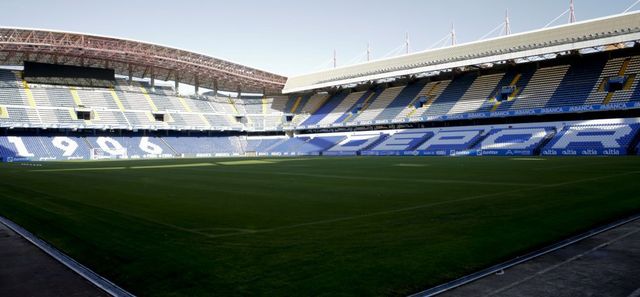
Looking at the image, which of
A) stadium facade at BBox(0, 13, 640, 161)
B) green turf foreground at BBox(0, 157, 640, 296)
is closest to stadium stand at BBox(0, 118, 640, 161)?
stadium facade at BBox(0, 13, 640, 161)

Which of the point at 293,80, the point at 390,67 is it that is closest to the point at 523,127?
the point at 390,67

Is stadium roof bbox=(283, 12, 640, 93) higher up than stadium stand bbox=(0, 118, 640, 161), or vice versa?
stadium roof bbox=(283, 12, 640, 93)

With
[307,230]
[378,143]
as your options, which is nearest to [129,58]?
[378,143]

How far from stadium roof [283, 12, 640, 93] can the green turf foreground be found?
33.8m

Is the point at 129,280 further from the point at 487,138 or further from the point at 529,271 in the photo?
the point at 487,138

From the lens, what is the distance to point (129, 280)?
18.4ft

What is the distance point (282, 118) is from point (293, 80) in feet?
24.8

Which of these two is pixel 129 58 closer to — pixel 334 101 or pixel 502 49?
pixel 334 101

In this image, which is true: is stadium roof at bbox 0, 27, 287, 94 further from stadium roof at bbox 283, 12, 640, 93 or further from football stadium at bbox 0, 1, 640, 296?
stadium roof at bbox 283, 12, 640, 93

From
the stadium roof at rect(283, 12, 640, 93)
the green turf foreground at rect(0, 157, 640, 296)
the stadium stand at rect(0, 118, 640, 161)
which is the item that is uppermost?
the stadium roof at rect(283, 12, 640, 93)

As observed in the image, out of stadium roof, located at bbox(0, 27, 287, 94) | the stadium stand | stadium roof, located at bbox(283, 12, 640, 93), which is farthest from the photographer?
stadium roof, located at bbox(0, 27, 287, 94)

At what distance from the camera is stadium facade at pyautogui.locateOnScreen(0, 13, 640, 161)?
1753 inches

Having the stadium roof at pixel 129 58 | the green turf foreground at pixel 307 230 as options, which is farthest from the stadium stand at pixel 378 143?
the green turf foreground at pixel 307 230

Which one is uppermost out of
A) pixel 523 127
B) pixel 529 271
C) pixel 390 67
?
pixel 390 67
